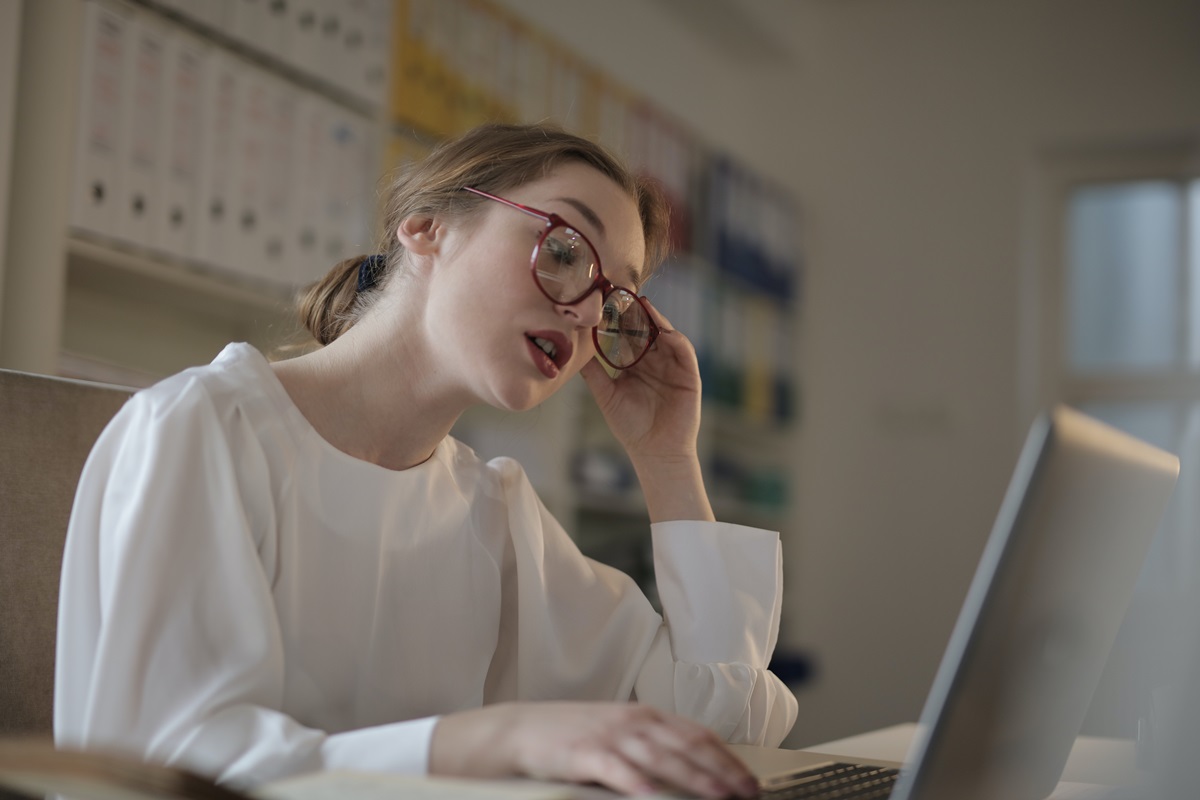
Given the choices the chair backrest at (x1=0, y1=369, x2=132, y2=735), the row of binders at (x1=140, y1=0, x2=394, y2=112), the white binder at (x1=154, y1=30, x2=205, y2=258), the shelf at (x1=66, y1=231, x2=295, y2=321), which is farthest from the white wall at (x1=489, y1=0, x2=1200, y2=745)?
the chair backrest at (x1=0, y1=369, x2=132, y2=735)

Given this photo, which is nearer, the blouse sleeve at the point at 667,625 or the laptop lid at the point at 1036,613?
the laptop lid at the point at 1036,613

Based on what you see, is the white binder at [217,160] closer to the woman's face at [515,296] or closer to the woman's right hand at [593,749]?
the woman's face at [515,296]

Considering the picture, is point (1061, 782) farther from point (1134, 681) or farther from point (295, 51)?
point (295, 51)

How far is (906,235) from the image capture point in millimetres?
5031

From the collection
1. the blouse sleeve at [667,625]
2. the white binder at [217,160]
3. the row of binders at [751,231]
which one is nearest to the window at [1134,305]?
the row of binders at [751,231]

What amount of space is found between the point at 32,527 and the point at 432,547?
1.22 feet

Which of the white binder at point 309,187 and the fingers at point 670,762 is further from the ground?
the white binder at point 309,187

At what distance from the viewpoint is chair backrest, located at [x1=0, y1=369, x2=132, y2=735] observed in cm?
109

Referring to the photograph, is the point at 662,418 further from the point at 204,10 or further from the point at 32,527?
the point at 204,10

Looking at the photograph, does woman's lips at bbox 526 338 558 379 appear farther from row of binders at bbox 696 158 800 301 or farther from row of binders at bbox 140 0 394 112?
row of binders at bbox 696 158 800 301

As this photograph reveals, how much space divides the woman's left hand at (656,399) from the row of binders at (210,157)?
1.07m

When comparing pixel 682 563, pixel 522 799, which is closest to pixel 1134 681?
pixel 682 563

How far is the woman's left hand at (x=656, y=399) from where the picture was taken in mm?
1504

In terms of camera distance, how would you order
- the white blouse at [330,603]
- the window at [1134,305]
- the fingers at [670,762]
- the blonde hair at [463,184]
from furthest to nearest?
the window at [1134,305] → the blonde hair at [463,184] → the white blouse at [330,603] → the fingers at [670,762]
